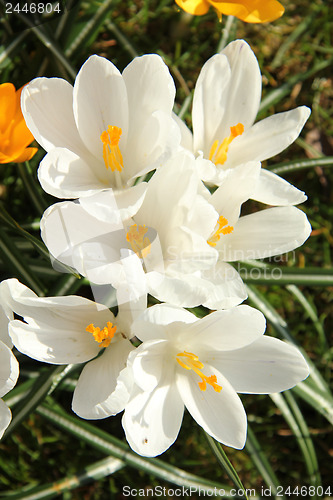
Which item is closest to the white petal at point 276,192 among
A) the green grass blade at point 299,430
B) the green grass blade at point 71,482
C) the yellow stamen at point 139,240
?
the yellow stamen at point 139,240

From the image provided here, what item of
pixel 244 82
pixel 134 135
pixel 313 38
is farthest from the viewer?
pixel 313 38

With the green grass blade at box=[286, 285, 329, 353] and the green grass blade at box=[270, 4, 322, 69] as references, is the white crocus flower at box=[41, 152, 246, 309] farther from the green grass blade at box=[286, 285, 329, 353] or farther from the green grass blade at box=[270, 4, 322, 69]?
the green grass blade at box=[270, 4, 322, 69]

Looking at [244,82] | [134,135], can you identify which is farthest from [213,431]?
[244,82]

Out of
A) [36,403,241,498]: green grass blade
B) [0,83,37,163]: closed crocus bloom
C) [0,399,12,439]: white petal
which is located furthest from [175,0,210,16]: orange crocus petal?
[36,403,241,498]: green grass blade

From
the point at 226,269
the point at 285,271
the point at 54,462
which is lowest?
the point at 54,462

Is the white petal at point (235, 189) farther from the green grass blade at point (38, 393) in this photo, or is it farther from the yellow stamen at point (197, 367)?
the green grass blade at point (38, 393)

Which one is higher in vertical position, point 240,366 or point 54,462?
point 240,366

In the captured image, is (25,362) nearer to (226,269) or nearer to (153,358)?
(153,358)

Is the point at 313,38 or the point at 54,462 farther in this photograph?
the point at 313,38
